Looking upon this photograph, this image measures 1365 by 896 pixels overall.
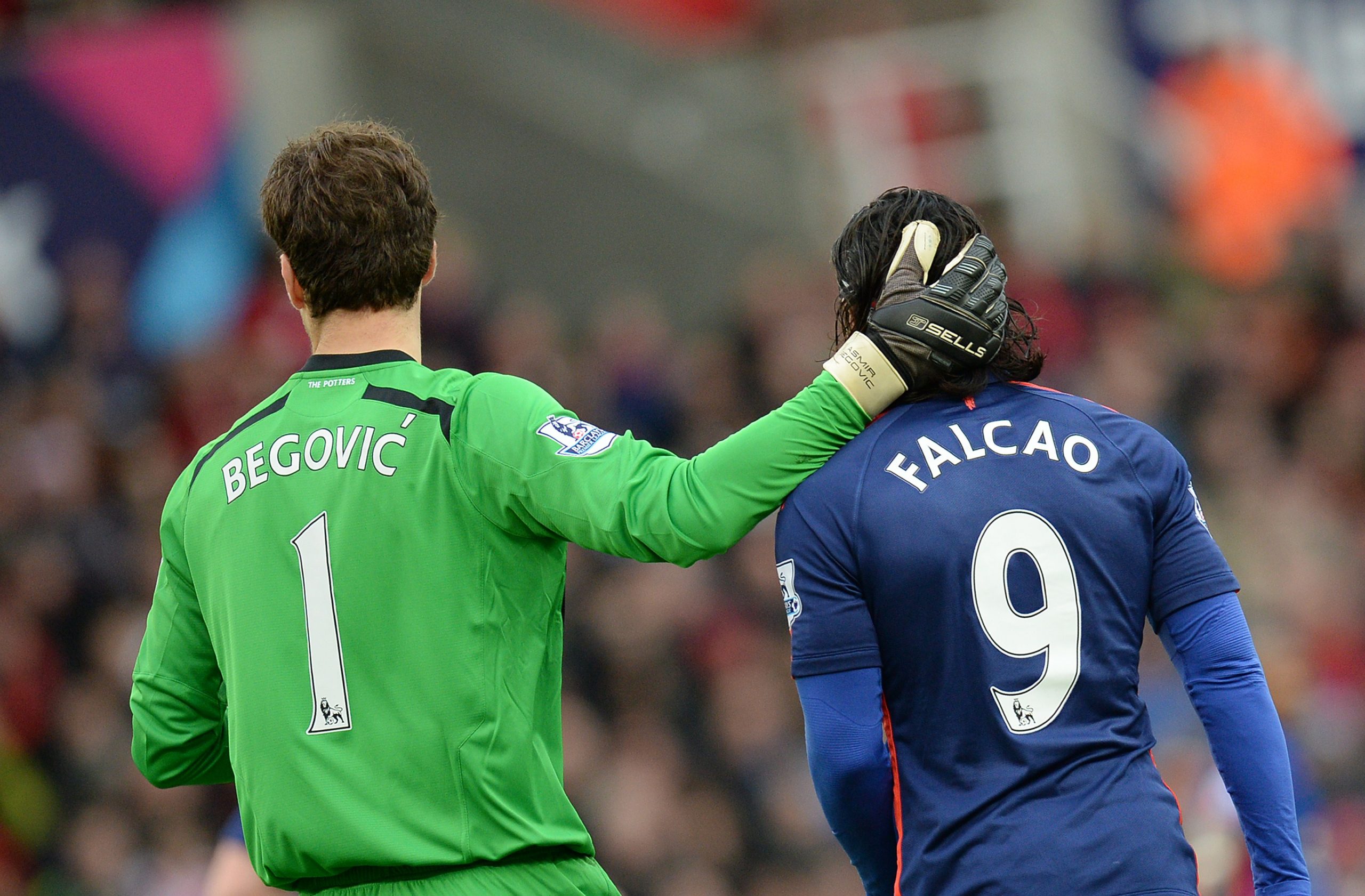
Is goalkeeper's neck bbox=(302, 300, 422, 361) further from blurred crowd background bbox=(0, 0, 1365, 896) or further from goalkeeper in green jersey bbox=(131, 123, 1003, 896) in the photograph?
blurred crowd background bbox=(0, 0, 1365, 896)

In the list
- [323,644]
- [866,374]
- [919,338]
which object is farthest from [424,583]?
[919,338]

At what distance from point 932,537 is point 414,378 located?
0.96 metres

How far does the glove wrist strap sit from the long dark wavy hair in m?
0.16

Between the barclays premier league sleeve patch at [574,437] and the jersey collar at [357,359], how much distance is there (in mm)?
338

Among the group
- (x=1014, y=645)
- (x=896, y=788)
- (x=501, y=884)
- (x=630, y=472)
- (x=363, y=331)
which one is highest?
(x=363, y=331)

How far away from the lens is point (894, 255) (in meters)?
3.21

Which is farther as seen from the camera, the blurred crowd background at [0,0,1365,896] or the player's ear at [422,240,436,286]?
the blurred crowd background at [0,0,1365,896]

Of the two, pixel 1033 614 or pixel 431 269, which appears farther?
pixel 431 269

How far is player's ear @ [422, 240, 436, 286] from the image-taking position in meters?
3.14

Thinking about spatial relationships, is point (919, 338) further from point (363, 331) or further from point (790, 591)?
point (363, 331)

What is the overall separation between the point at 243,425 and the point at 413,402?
36 centimetres

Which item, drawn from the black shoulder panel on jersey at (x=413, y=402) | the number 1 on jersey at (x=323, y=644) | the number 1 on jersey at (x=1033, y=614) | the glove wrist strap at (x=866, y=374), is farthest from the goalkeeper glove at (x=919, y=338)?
the number 1 on jersey at (x=323, y=644)

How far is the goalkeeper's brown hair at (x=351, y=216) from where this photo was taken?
9.88 feet

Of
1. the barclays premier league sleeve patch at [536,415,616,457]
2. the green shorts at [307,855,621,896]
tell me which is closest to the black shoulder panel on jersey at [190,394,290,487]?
the barclays premier league sleeve patch at [536,415,616,457]
